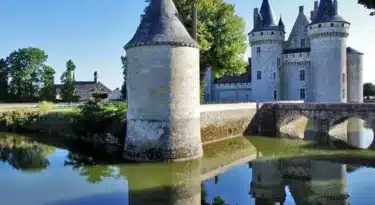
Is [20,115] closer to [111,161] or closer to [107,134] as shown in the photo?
[107,134]

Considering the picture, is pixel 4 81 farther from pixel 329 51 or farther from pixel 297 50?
pixel 329 51

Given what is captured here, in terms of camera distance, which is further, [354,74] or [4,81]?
[4,81]

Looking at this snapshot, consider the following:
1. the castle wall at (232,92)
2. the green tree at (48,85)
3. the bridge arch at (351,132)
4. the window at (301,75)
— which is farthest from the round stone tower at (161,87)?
the green tree at (48,85)

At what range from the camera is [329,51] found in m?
27.0

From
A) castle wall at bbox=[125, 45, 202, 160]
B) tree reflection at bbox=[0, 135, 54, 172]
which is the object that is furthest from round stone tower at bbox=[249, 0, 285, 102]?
tree reflection at bbox=[0, 135, 54, 172]

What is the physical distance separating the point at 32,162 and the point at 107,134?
4130 millimetres

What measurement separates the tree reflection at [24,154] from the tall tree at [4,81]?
65.9ft

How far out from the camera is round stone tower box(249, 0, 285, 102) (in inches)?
1179

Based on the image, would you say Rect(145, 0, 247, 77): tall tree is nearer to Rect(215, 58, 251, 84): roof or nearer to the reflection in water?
the reflection in water

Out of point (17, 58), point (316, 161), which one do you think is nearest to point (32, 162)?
point (316, 161)

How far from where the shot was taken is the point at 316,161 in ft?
47.4

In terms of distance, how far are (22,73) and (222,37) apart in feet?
89.3

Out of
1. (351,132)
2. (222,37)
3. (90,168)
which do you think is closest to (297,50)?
(351,132)

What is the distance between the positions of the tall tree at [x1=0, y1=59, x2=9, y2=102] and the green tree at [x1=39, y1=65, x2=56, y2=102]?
3773 millimetres
